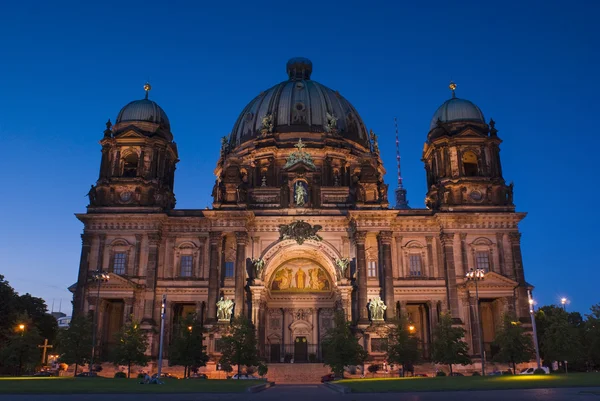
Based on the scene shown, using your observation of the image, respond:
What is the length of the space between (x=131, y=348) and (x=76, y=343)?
5.20 meters

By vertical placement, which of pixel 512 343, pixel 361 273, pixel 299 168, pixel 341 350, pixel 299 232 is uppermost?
pixel 299 168

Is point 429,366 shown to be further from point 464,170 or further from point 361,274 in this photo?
point 464,170

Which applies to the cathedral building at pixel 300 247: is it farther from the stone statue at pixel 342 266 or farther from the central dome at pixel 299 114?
the central dome at pixel 299 114

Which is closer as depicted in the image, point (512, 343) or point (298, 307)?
point (512, 343)

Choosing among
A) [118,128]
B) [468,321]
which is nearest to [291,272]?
[468,321]

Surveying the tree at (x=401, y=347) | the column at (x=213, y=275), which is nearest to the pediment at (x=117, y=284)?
the column at (x=213, y=275)

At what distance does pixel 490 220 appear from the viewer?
6047 cm

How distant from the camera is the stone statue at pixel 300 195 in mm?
61531

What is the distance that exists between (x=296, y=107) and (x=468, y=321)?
3502 cm

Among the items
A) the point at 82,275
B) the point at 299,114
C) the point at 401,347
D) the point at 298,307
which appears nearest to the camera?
the point at 401,347

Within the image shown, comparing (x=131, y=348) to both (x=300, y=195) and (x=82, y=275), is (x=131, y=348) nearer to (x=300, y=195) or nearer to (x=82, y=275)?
(x=82, y=275)

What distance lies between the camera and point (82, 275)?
58219 mm

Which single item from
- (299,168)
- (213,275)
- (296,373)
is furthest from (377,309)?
(299,168)

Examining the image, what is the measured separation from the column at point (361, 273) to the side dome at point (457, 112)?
18.4 meters
